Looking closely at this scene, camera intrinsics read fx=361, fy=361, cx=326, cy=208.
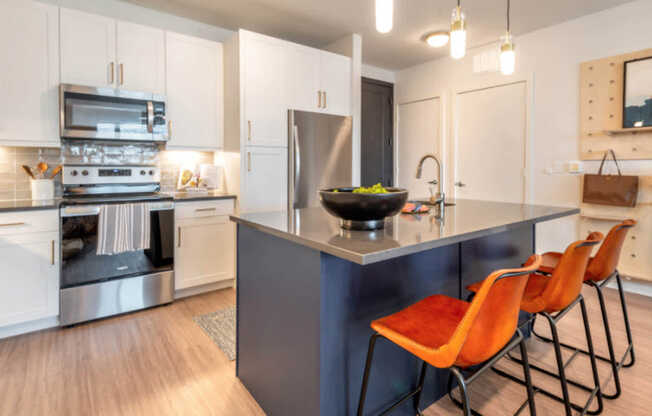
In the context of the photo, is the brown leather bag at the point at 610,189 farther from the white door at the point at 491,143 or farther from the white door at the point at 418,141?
the white door at the point at 418,141

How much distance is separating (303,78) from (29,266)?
8.96 ft

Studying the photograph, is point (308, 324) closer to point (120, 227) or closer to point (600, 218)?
point (120, 227)

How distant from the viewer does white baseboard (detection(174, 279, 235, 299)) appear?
317cm

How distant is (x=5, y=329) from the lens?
94.7 inches

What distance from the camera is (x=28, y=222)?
7.82 ft

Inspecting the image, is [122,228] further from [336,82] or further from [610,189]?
[610,189]

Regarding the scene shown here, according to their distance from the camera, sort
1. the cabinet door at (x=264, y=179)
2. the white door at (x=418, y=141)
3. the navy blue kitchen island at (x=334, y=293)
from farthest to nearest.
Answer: the white door at (x=418, y=141) → the cabinet door at (x=264, y=179) → the navy blue kitchen island at (x=334, y=293)

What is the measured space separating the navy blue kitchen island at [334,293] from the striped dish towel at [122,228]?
1.34 meters

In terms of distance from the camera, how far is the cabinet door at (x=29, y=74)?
8.31ft

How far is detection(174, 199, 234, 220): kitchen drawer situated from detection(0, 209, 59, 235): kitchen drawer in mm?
826

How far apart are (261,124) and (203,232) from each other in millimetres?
1118

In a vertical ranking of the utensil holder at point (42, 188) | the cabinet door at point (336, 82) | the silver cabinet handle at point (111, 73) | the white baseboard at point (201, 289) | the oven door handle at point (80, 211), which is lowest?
the white baseboard at point (201, 289)

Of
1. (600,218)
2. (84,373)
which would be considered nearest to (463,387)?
(84,373)

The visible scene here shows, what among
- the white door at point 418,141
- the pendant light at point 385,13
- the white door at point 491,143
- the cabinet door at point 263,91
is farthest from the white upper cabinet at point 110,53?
the white door at point 491,143
